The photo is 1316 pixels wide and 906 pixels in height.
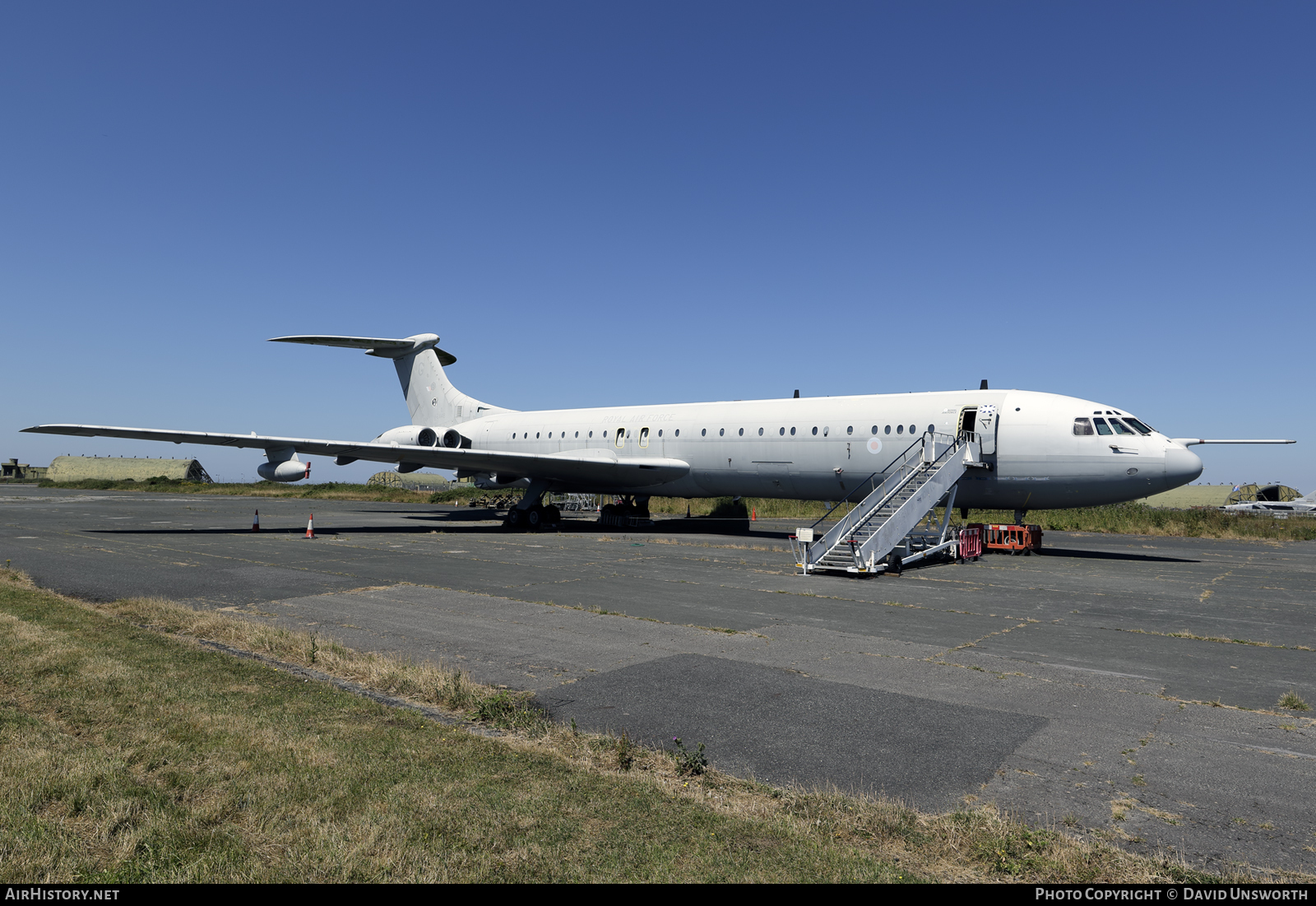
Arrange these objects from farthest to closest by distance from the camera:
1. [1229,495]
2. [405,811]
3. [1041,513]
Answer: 1. [1229,495]
2. [1041,513]
3. [405,811]

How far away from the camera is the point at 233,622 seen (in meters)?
9.21

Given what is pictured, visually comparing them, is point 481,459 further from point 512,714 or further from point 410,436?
point 512,714

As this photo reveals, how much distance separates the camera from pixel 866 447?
2114 cm

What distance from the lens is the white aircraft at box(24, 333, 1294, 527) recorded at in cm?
1833

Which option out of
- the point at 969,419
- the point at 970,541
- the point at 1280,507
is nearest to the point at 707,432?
the point at 969,419

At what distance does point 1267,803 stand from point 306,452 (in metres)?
25.2

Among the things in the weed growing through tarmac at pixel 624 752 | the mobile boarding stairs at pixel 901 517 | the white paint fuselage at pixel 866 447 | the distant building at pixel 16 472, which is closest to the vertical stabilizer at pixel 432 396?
the white paint fuselage at pixel 866 447

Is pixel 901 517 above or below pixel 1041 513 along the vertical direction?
above

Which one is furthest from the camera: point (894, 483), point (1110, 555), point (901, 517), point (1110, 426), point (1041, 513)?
point (1041, 513)

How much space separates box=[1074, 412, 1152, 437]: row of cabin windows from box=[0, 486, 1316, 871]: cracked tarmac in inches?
129

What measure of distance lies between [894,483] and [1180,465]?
6444 mm

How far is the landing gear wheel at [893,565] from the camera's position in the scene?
16.4 metres

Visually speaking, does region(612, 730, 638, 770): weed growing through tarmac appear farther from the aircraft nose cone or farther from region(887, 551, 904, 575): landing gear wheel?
the aircraft nose cone

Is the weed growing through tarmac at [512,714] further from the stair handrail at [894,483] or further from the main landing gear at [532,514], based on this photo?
the main landing gear at [532,514]
